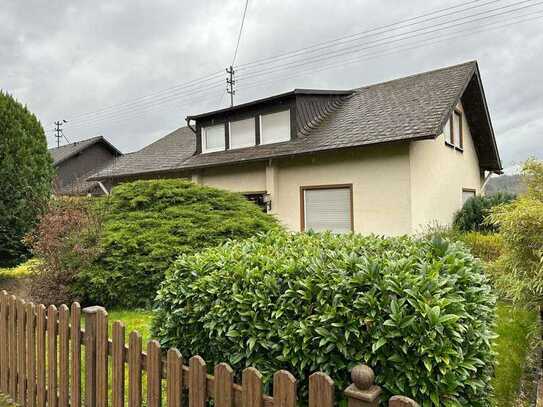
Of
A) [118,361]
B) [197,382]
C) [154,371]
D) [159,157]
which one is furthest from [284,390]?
[159,157]

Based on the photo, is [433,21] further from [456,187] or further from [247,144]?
[247,144]

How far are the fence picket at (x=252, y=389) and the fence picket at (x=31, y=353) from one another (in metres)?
1.92

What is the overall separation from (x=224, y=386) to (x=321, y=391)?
517 millimetres

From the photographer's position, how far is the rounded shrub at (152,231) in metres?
5.86

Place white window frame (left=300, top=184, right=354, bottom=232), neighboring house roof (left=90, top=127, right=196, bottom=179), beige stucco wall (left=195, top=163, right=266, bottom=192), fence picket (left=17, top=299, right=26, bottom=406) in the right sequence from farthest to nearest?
neighboring house roof (left=90, top=127, right=196, bottom=179) → beige stucco wall (left=195, top=163, right=266, bottom=192) → white window frame (left=300, top=184, right=354, bottom=232) → fence picket (left=17, top=299, right=26, bottom=406)

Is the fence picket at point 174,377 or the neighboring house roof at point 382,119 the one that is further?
the neighboring house roof at point 382,119

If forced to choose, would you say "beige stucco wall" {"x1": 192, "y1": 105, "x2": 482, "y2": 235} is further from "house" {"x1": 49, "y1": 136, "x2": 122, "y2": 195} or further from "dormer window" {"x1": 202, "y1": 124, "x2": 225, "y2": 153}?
"house" {"x1": 49, "y1": 136, "x2": 122, "y2": 195}

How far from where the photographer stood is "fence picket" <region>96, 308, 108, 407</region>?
2283mm

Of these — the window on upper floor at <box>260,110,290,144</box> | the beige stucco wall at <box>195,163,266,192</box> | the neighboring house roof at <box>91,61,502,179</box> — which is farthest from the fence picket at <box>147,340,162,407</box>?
the window on upper floor at <box>260,110,290,144</box>

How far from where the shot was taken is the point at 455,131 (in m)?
11.9

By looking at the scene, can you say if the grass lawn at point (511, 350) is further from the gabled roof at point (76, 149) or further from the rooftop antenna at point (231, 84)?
the gabled roof at point (76, 149)

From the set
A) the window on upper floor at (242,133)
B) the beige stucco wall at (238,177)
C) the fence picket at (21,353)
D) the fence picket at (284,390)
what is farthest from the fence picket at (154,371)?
the window on upper floor at (242,133)

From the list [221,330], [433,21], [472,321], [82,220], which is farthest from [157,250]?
[433,21]

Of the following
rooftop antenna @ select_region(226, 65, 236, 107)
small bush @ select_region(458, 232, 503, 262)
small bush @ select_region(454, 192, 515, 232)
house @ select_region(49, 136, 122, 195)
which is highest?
rooftop antenna @ select_region(226, 65, 236, 107)
